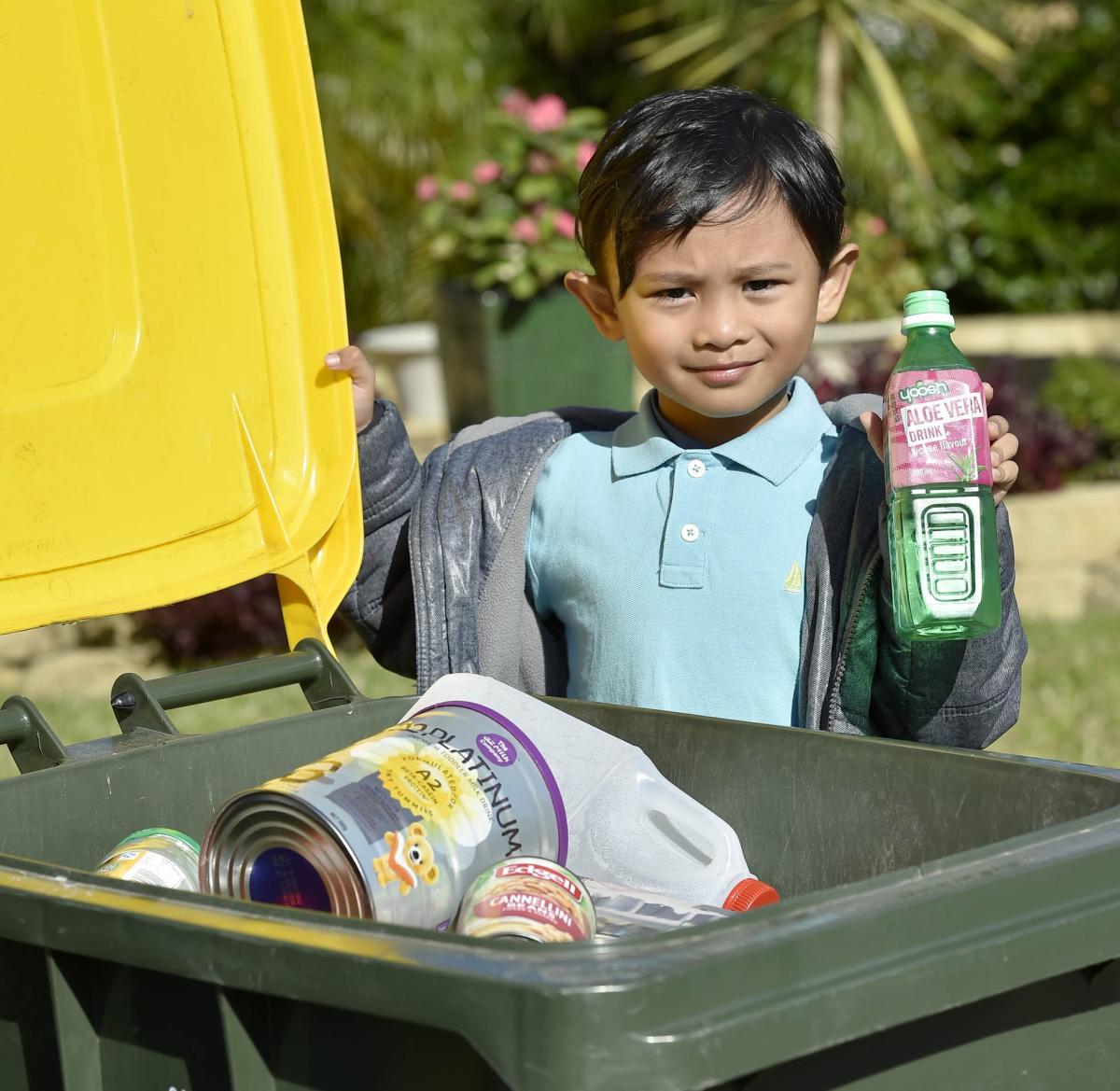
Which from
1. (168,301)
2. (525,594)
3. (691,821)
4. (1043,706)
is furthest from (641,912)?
(1043,706)

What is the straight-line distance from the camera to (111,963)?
135 cm

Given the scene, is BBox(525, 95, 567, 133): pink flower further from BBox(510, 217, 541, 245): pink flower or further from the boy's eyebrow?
the boy's eyebrow

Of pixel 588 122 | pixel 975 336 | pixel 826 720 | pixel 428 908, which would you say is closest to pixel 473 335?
pixel 588 122

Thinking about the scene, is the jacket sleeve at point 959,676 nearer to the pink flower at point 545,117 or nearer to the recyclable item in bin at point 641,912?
the recyclable item in bin at point 641,912

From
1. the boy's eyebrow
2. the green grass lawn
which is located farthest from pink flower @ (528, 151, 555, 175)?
the boy's eyebrow

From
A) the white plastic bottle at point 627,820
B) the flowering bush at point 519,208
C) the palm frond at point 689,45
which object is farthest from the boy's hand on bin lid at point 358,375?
the palm frond at point 689,45

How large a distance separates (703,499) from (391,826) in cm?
83

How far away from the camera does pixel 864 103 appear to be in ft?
35.0

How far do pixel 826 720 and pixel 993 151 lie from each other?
10.4 meters

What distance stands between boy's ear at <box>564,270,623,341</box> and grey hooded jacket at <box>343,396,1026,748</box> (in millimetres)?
187

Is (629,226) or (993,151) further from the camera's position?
Result: (993,151)

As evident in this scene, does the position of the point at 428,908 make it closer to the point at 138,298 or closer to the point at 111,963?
the point at 111,963

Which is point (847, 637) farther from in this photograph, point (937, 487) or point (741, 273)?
point (741, 273)

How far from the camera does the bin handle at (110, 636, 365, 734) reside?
81.1 inches
